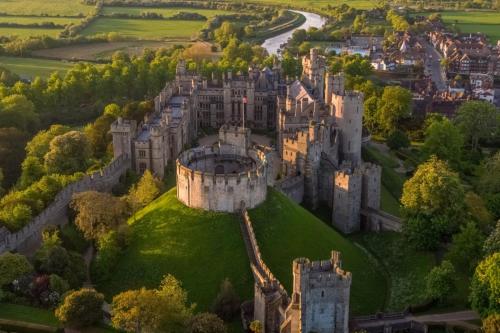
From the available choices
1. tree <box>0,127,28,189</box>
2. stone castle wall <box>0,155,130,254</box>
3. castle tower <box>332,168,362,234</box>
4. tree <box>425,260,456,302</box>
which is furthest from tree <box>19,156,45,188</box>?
tree <box>425,260,456,302</box>

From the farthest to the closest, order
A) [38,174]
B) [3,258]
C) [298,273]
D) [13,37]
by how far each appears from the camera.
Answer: [13,37]
[38,174]
[3,258]
[298,273]

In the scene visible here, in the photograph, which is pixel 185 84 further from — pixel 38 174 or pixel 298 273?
pixel 298 273

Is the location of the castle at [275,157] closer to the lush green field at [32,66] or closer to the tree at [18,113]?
the tree at [18,113]

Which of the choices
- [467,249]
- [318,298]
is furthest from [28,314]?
[467,249]

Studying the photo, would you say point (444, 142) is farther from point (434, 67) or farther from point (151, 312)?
point (434, 67)

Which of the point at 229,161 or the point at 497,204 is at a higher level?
the point at 229,161

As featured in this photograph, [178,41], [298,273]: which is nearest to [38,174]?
[298,273]

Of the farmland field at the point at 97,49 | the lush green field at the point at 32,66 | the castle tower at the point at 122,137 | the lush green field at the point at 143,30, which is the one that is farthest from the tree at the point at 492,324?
the lush green field at the point at 143,30

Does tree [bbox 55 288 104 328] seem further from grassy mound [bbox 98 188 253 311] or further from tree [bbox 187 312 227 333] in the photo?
tree [bbox 187 312 227 333]
